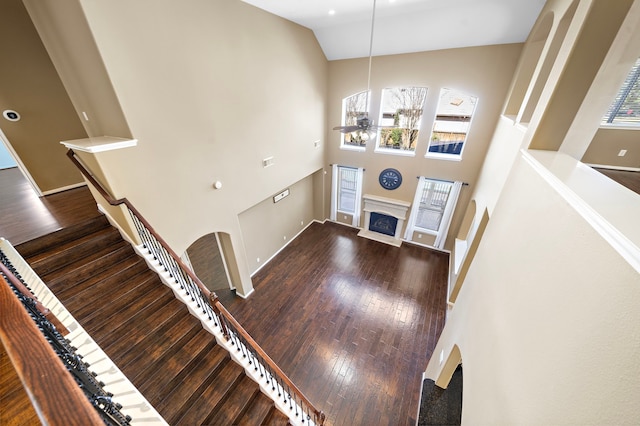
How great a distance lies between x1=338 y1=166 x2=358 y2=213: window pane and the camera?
8070 mm

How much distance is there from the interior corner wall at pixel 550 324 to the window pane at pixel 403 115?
4904 mm

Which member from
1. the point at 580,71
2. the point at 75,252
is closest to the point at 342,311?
the point at 75,252

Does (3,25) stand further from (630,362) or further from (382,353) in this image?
(382,353)

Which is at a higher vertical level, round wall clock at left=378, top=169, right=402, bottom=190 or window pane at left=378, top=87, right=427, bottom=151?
window pane at left=378, top=87, right=427, bottom=151

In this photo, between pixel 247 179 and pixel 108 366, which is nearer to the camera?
pixel 108 366

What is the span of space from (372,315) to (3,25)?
8.31 m

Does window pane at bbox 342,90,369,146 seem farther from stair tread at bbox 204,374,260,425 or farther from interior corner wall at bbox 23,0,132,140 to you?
stair tread at bbox 204,374,260,425

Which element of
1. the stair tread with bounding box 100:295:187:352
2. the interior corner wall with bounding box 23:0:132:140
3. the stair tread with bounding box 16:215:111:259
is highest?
the interior corner wall with bounding box 23:0:132:140

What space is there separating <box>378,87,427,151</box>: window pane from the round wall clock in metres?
0.79

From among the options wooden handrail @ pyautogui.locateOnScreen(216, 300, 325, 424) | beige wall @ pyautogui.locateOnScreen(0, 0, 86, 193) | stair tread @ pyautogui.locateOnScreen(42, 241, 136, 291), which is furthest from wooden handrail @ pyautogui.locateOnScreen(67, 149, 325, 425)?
beige wall @ pyautogui.locateOnScreen(0, 0, 86, 193)

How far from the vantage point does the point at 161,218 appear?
347 centimetres

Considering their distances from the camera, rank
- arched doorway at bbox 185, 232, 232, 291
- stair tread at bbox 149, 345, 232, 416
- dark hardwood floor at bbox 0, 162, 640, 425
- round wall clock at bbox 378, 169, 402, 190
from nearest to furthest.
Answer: stair tread at bbox 149, 345, 232, 416
dark hardwood floor at bbox 0, 162, 640, 425
arched doorway at bbox 185, 232, 232, 291
round wall clock at bbox 378, 169, 402, 190

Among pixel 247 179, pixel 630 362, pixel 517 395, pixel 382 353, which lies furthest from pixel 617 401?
pixel 247 179

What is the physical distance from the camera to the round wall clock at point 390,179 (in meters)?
7.21
